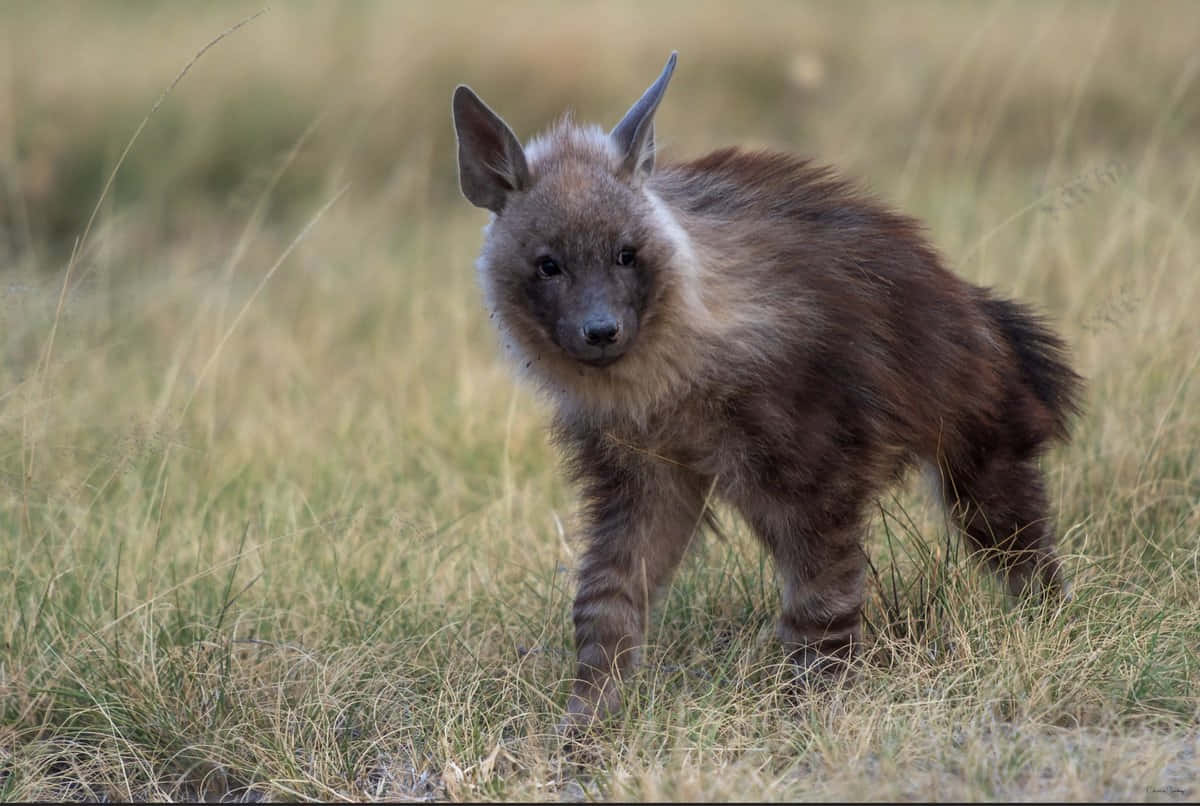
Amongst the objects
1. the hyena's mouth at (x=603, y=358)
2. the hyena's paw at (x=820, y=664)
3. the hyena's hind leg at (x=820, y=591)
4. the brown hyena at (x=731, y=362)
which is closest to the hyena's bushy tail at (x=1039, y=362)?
the brown hyena at (x=731, y=362)

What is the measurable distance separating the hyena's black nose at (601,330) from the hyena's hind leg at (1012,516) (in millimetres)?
1198

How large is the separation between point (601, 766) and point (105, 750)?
1278 mm

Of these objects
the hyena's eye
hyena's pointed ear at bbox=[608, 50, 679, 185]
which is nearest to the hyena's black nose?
the hyena's eye

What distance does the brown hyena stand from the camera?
3.76 m

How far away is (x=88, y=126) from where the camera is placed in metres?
10.0

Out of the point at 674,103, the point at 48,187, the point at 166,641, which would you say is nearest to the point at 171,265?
the point at 48,187

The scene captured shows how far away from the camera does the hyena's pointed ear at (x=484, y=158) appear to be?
12.8 ft

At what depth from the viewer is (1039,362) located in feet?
14.5

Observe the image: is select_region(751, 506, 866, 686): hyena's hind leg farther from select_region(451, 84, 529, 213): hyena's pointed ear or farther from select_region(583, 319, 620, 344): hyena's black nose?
select_region(451, 84, 529, 213): hyena's pointed ear

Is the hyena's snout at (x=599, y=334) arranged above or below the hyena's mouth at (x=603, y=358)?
above

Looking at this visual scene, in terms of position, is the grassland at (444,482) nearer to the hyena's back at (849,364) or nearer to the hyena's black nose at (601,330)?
the hyena's back at (849,364)

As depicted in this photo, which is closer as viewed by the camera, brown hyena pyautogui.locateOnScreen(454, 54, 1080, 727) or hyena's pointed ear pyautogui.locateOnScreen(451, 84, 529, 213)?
brown hyena pyautogui.locateOnScreen(454, 54, 1080, 727)

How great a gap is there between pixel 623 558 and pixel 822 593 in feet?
1.81

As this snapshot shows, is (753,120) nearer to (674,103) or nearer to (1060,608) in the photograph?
(674,103)
